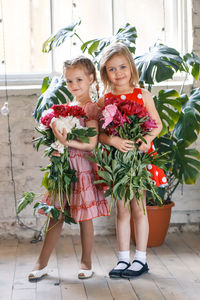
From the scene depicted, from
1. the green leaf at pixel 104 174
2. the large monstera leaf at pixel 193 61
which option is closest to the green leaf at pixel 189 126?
the large monstera leaf at pixel 193 61

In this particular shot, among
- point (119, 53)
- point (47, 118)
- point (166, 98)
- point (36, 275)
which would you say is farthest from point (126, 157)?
point (36, 275)

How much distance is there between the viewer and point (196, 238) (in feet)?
11.5

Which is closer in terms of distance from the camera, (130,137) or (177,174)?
(130,137)

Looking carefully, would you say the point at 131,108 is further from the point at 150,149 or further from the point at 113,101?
the point at 150,149

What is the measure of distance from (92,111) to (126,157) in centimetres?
32

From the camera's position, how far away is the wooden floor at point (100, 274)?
95.7 inches

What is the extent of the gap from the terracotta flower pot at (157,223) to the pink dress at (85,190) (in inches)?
27.4

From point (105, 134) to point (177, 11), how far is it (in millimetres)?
1626

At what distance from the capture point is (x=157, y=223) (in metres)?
3.27

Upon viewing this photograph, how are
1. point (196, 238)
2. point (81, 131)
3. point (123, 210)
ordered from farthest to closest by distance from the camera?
1. point (196, 238)
2. point (123, 210)
3. point (81, 131)

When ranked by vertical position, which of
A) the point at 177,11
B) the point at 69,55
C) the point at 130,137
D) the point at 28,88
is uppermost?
the point at 177,11

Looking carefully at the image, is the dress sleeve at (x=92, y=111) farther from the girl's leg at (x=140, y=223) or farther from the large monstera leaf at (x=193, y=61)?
the large monstera leaf at (x=193, y=61)

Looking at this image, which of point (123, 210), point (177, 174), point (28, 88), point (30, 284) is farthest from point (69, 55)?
point (30, 284)

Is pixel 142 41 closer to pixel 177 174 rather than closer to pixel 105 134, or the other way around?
pixel 177 174
